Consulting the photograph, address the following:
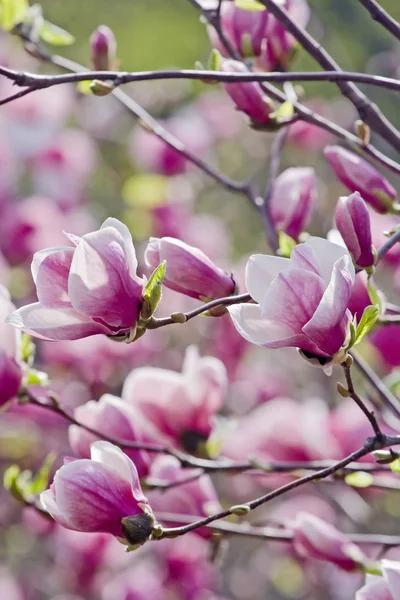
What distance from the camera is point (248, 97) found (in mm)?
816

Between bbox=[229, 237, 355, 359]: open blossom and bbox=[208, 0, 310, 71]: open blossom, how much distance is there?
378 millimetres

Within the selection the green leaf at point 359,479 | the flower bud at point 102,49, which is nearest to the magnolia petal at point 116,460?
the green leaf at point 359,479

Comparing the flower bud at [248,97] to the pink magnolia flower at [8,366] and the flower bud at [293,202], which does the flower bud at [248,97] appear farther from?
the pink magnolia flower at [8,366]

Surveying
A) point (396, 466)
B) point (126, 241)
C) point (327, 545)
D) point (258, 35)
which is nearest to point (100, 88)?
point (126, 241)

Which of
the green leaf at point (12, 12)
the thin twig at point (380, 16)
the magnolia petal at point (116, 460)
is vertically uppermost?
the thin twig at point (380, 16)

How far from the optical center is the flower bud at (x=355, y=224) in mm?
668

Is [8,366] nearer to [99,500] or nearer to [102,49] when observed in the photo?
[99,500]

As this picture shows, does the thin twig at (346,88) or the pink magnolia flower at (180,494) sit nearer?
the thin twig at (346,88)

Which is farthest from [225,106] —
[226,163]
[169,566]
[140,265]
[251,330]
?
[251,330]

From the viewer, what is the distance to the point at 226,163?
9.31 feet

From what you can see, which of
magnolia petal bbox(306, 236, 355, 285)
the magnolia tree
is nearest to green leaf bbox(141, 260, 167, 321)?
the magnolia tree

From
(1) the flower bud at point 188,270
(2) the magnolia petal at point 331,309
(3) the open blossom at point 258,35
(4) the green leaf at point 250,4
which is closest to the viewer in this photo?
(2) the magnolia petal at point 331,309

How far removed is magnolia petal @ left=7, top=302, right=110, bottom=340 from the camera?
24.3 inches

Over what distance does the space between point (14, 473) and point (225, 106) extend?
2109mm
